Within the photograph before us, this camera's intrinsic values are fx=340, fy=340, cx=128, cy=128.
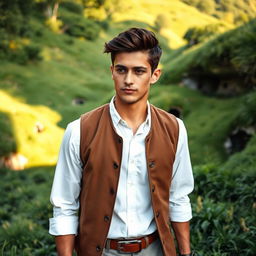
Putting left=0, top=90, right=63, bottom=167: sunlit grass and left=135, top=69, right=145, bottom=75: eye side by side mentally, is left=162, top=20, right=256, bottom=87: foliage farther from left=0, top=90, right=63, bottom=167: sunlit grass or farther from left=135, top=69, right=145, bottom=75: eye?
left=135, top=69, right=145, bottom=75: eye

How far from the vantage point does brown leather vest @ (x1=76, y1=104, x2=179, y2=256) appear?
2.46 m

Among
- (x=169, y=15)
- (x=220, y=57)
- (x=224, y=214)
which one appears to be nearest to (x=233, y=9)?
(x=220, y=57)

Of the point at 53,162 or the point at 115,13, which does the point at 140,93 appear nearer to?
the point at 53,162

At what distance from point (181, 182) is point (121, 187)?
0.56 m

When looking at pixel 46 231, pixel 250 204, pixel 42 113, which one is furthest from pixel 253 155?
pixel 42 113

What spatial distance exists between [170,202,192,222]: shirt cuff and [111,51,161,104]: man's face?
960 mm

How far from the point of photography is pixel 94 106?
949 inches

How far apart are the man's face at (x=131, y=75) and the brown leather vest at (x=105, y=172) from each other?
0.71 ft

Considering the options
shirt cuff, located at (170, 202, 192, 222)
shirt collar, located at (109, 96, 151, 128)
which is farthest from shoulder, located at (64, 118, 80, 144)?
shirt cuff, located at (170, 202, 192, 222)

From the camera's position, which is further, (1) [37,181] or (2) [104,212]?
(1) [37,181]

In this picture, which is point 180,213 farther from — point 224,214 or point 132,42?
point 224,214

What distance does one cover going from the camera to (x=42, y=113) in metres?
24.0

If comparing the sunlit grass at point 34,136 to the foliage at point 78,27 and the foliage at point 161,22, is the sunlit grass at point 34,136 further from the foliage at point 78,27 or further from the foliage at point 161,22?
the foliage at point 161,22

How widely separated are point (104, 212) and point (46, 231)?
5304 mm
